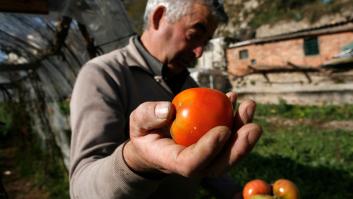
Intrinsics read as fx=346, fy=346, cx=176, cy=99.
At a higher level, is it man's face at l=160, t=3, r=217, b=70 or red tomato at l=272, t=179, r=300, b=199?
man's face at l=160, t=3, r=217, b=70

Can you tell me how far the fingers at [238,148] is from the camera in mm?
1109

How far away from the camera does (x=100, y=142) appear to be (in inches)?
64.0

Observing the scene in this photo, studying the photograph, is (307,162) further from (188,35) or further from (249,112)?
(249,112)

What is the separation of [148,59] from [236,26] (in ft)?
123

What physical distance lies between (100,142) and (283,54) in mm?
22386

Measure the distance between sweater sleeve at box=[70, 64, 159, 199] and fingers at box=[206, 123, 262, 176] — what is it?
0.33 meters

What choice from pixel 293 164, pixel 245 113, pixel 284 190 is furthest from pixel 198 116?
pixel 293 164

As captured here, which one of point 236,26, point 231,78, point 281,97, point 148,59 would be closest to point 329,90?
point 281,97

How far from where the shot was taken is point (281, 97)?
730 inches

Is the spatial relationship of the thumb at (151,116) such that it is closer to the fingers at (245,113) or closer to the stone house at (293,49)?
the fingers at (245,113)

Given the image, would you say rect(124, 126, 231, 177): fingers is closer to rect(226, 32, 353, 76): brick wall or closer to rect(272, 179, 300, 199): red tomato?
rect(272, 179, 300, 199): red tomato

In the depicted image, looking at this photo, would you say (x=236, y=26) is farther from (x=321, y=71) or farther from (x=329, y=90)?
(x=329, y=90)

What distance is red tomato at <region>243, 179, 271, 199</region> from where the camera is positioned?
2.24 m

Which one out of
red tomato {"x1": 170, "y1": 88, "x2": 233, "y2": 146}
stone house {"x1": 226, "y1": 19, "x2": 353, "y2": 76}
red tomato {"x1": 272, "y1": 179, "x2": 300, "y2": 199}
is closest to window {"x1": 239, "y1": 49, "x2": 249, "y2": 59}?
stone house {"x1": 226, "y1": 19, "x2": 353, "y2": 76}
